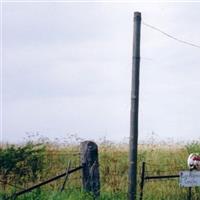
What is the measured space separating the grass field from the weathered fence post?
219 mm

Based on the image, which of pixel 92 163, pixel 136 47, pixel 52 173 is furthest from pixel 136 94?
pixel 52 173

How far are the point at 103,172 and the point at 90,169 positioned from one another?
10.6 feet

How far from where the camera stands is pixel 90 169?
37.0 feet

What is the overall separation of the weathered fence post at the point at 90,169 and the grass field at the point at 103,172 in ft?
0.72

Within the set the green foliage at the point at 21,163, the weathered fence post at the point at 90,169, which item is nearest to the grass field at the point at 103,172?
the green foliage at the point at 21,163

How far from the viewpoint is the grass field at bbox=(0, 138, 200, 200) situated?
11.5 metres

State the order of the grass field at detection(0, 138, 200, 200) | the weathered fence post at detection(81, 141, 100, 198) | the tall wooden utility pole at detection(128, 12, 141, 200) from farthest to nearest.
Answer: the grass field at detection(0, 138, 200, 200), the weathered fence post at detection(81, 141, 100, 198), the tall wooden utility pole at detection(128, 12, 141, 200)

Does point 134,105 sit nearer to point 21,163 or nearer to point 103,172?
point 21,163

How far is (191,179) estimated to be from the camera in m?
11.1

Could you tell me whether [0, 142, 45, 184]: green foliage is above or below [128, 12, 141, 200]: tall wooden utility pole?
below

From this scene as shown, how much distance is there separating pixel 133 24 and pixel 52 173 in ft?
16.3

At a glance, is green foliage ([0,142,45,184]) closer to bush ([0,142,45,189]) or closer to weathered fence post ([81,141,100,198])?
bush ([0,142,45,189])

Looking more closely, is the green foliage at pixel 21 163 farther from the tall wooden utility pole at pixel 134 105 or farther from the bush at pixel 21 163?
the tall wooden utility pole at pixel 134 105

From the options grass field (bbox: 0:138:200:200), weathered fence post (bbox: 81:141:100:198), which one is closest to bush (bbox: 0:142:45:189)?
grass field (bbox: 0:138:200:200)
